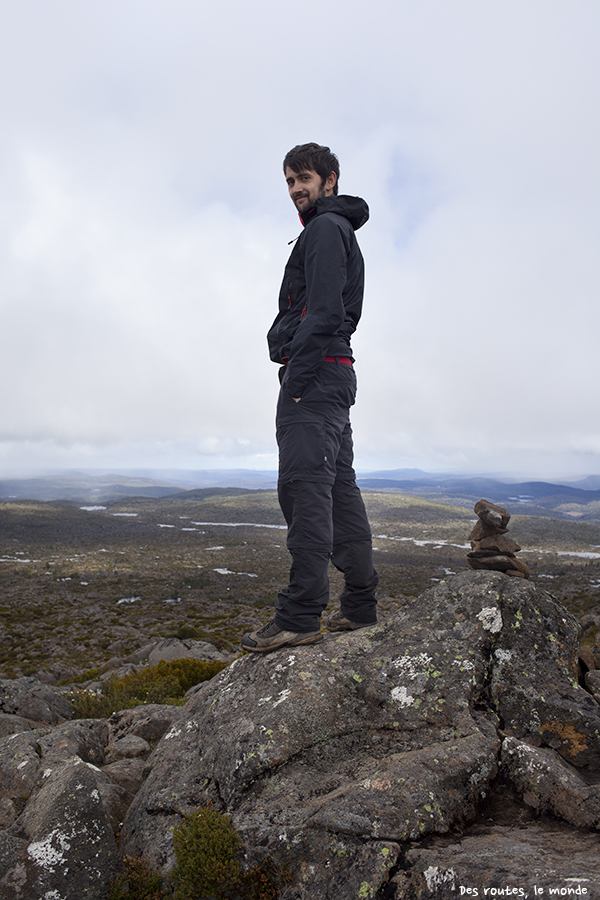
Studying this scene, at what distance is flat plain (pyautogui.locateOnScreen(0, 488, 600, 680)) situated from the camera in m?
27.4

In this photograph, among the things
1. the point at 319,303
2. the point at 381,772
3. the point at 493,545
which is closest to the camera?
the point at 381,772

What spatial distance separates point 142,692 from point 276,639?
24.2 feet

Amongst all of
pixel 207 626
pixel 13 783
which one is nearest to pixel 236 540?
pixel 207 626

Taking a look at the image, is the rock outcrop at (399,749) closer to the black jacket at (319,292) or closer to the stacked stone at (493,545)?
the stacked stone at (493,545)

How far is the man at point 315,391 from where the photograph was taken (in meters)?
4.40

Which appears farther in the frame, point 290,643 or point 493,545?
point 493,545

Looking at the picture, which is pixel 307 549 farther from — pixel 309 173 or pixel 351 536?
pixel 309 173

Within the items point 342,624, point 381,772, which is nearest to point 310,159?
point 342,624

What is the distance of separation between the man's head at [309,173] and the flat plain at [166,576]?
2011 centimetres

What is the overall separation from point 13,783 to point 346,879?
4.02 m

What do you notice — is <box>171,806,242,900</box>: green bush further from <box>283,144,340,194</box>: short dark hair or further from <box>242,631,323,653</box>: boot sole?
<box>283,144,340,194</box>: short dark hair

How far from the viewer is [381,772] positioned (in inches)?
130

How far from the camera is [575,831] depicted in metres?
2.87

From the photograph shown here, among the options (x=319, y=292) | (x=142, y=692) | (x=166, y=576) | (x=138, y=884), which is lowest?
(x=166, y=576)
